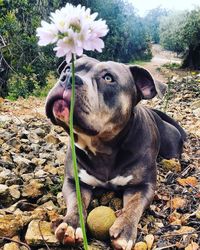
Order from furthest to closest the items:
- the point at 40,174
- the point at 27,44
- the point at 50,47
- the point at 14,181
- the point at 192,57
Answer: the point at 192,57, the point at 50,47, the point at 27,44, the point at 40,174, the point at 14,181

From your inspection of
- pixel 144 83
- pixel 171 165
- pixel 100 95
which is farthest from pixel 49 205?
pixel 171 165

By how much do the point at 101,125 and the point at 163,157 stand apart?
1.75 meters

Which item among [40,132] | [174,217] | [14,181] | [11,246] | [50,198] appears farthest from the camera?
[40,132]

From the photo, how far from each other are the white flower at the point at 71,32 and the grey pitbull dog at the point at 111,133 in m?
0.98

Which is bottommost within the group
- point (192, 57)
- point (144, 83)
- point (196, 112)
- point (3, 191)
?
point (192, 57)

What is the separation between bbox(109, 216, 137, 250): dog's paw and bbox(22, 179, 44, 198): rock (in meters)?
0.72

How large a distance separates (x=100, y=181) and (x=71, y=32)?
1806 mm

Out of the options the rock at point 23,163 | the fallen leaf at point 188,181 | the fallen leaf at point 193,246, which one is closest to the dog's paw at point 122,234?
the fallen leaf at point 193,246

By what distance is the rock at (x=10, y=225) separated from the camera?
2.25 meters

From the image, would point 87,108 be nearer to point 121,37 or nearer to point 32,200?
point 32,200

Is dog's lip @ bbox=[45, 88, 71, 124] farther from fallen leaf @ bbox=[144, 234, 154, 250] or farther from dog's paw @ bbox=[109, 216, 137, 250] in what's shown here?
fallen leaf @ bbox=[144, 234, 154, 250]

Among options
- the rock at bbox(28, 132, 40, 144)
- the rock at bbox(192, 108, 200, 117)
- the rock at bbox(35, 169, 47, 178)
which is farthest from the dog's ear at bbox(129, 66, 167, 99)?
the rock at bbox(192, 108, 200, 117)

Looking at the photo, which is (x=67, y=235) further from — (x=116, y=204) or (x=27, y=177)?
(x=27, y=177)

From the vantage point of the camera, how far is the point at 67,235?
2.22 metres
